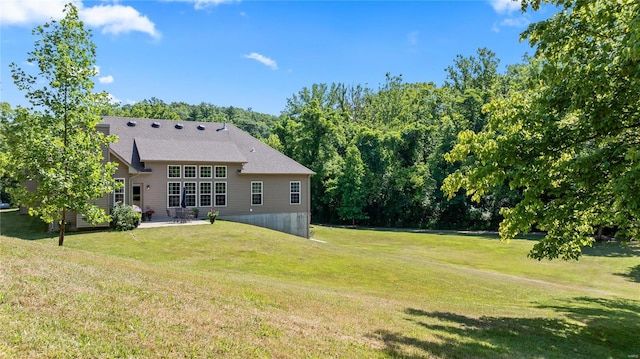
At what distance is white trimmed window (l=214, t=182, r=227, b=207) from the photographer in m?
29.6

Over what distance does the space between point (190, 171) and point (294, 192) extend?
8119 millimetres

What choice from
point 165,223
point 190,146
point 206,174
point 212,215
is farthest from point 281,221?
point 165,223

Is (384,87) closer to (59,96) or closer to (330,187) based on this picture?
(330,187)

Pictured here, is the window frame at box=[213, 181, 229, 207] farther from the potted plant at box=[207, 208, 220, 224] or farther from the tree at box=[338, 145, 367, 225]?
the tree at box=[338, 145, 367, 225]

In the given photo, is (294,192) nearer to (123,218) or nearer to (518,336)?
(123,218)

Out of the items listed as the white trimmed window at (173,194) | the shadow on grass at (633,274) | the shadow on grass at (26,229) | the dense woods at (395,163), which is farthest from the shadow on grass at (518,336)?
the dense woods at (395,163)

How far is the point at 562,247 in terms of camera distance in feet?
35.6

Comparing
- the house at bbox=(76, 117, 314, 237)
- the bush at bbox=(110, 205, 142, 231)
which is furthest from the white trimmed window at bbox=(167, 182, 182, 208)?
the bush at bbox=(110, 205, 142, 231)

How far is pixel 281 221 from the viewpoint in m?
31.7

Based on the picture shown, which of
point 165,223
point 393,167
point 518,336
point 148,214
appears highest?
point 393,167

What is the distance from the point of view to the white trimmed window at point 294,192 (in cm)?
3244

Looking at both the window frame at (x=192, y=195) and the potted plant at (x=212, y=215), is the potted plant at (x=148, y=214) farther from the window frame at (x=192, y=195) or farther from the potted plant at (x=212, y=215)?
the potted plant at (x=212, y=215)

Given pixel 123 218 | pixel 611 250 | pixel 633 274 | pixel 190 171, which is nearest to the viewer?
pixel 633 274

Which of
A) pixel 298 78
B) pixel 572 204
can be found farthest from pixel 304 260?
pixel 298 78
